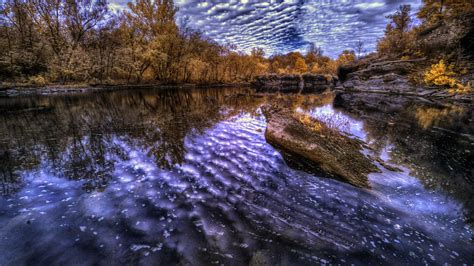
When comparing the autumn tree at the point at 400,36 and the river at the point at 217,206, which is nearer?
the river at the point at 217,206

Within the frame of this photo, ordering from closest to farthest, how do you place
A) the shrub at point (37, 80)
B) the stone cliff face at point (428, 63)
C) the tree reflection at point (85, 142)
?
the tree reflection at point (85, 142) < the stone cliff face at point (428, 63) < the shrub at point (37, 80)

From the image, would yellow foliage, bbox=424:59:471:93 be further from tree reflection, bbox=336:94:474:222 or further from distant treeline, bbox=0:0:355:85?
distant treeline, bbox=0:0:355:85

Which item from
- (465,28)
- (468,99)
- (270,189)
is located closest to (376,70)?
(465,28)

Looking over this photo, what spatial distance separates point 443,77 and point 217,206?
37.1m

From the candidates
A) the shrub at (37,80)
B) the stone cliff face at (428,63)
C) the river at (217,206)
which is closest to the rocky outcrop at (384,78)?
the stone cliff face at (428,63)

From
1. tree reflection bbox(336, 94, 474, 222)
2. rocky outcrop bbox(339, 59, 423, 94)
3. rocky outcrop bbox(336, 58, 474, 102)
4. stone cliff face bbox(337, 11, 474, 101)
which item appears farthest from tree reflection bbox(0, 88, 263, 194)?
rocky outcrop bbox(339, 59, 423, 94)

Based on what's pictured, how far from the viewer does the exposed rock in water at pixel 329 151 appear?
5.38 meters

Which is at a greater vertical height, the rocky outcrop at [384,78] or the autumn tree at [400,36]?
the autumn tree at [400,36]

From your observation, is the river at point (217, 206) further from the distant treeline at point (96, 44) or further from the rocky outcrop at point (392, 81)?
the distant treeline at point (96, 44)

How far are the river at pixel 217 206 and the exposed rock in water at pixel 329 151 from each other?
384 mm

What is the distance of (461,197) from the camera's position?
15.0ft

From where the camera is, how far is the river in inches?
114

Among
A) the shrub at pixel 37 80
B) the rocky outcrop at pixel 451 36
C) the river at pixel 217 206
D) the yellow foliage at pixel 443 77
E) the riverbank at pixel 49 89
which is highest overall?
the rocky outcrop at pixel 451 36

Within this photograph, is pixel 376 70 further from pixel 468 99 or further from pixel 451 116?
pixel 451 116
